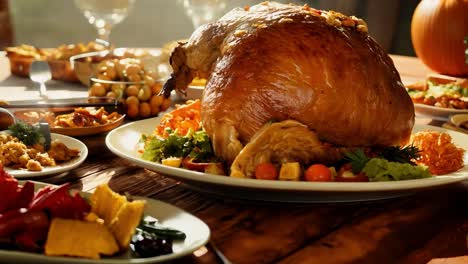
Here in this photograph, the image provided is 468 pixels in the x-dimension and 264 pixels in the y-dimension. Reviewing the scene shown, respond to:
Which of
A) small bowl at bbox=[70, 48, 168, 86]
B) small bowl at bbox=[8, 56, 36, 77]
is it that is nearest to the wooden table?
small bowl at bbox=[70, 48, 168, 86]

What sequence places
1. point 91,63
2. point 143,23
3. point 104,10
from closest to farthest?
point 91,63, point 104,10, point 143,23

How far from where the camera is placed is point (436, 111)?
8.38 ft

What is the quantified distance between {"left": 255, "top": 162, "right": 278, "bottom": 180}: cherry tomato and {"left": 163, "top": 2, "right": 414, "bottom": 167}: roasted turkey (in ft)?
0.28

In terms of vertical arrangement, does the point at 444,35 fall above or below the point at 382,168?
below

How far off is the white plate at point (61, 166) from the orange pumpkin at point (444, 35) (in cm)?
265

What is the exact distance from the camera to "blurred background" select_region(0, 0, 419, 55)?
689 cm

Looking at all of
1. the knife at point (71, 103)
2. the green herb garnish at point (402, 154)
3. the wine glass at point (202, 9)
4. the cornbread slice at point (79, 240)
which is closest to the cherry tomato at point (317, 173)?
the green herb garnish at point (402, 154)

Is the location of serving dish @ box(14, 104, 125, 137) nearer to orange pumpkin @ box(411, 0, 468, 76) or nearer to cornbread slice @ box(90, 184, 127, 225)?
cornbread slice @ box(90, 184, 127, 225)

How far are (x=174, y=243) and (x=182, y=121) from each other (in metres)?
0.81

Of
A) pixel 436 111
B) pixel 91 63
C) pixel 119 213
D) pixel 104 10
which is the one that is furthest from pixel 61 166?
pixel 104 10

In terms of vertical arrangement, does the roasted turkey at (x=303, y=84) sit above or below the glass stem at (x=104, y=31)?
above

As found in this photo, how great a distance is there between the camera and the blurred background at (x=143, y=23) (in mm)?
6887

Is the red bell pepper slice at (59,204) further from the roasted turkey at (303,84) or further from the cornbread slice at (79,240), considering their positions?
the roasted turkey at (303,84)

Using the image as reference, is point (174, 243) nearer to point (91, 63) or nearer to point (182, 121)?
point (182, 121)
